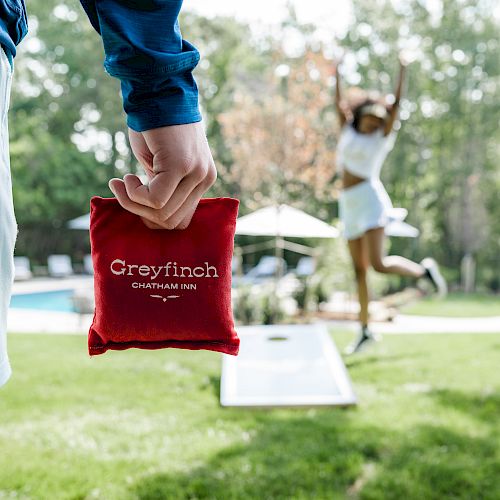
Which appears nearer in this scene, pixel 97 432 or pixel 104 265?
pixel 104 265

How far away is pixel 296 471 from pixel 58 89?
1591 centimetres

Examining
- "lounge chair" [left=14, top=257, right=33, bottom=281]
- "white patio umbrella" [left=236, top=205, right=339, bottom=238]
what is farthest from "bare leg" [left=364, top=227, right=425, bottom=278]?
"lounge chair" [left=14, top=257, right=33, bottom=281]

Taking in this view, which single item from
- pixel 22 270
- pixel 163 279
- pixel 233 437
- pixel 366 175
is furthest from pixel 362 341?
pixel 22 270

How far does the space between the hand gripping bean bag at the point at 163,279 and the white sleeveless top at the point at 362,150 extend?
3153mm

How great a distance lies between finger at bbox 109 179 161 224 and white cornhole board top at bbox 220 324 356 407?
2.61m

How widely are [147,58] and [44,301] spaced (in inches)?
490

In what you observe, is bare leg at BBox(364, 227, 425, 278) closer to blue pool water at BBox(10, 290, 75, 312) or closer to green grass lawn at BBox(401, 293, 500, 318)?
green grass lawn at BBox(401, 293, 500, 318)

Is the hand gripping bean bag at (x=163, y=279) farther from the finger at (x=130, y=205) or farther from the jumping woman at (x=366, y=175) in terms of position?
the jumping woman at (x=366, y=175)

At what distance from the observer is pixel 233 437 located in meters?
2.93

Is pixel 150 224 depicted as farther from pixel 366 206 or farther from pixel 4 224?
pixel 366 206

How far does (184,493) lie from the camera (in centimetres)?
229

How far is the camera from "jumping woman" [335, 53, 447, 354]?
367 cm

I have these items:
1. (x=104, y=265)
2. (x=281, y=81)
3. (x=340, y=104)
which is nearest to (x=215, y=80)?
(x=281, y=81)

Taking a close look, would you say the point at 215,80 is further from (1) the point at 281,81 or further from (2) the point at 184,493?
(2) the point at 184,493
